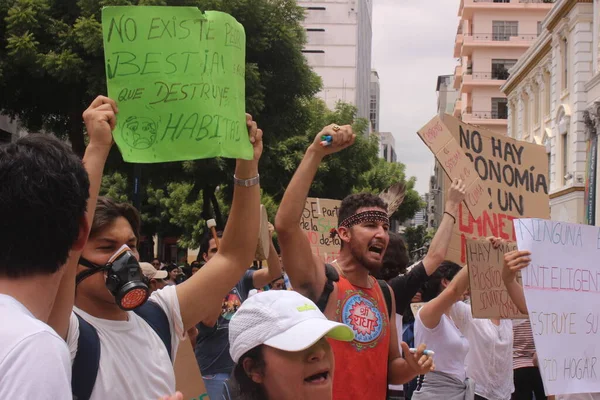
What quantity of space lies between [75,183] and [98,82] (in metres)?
13.7

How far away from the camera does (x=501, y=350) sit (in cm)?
596

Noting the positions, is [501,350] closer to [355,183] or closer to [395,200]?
[395,200]

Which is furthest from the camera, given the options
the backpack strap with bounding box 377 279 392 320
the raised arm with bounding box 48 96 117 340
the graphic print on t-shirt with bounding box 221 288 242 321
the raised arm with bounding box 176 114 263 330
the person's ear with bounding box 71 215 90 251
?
the graphic print on t-shirt with bounding box 221 288 242 321

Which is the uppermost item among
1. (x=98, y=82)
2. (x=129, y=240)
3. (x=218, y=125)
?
(x=98, y=82)

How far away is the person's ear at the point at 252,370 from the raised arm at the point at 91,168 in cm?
52

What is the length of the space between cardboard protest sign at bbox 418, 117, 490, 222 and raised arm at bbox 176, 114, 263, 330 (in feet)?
6.76

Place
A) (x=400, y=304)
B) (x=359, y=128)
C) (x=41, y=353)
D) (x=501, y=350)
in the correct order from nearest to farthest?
(x=41, y=353) < (x=400, y=304) < (x=501, y=350) < (x=359, y=128)

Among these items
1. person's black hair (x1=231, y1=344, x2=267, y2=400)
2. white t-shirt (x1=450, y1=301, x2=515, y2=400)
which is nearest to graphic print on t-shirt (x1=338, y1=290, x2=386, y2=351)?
person's black hair (x1=231, y1=344, x2=267, y2=400)

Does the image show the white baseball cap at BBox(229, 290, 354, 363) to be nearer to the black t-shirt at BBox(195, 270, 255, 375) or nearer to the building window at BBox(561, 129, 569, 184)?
the black t-shirt at BBox(195, 270, 255, 375)

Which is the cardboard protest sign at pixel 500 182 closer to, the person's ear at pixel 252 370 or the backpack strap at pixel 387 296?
the backpack strap at pixel 387 296

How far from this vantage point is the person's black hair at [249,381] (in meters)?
2.39

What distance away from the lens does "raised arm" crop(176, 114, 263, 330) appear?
2.93 metres

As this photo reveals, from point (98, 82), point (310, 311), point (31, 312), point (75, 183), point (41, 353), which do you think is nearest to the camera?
point (41, 353)

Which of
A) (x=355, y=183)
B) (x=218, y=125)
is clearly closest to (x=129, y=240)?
(x=218, y=125)
